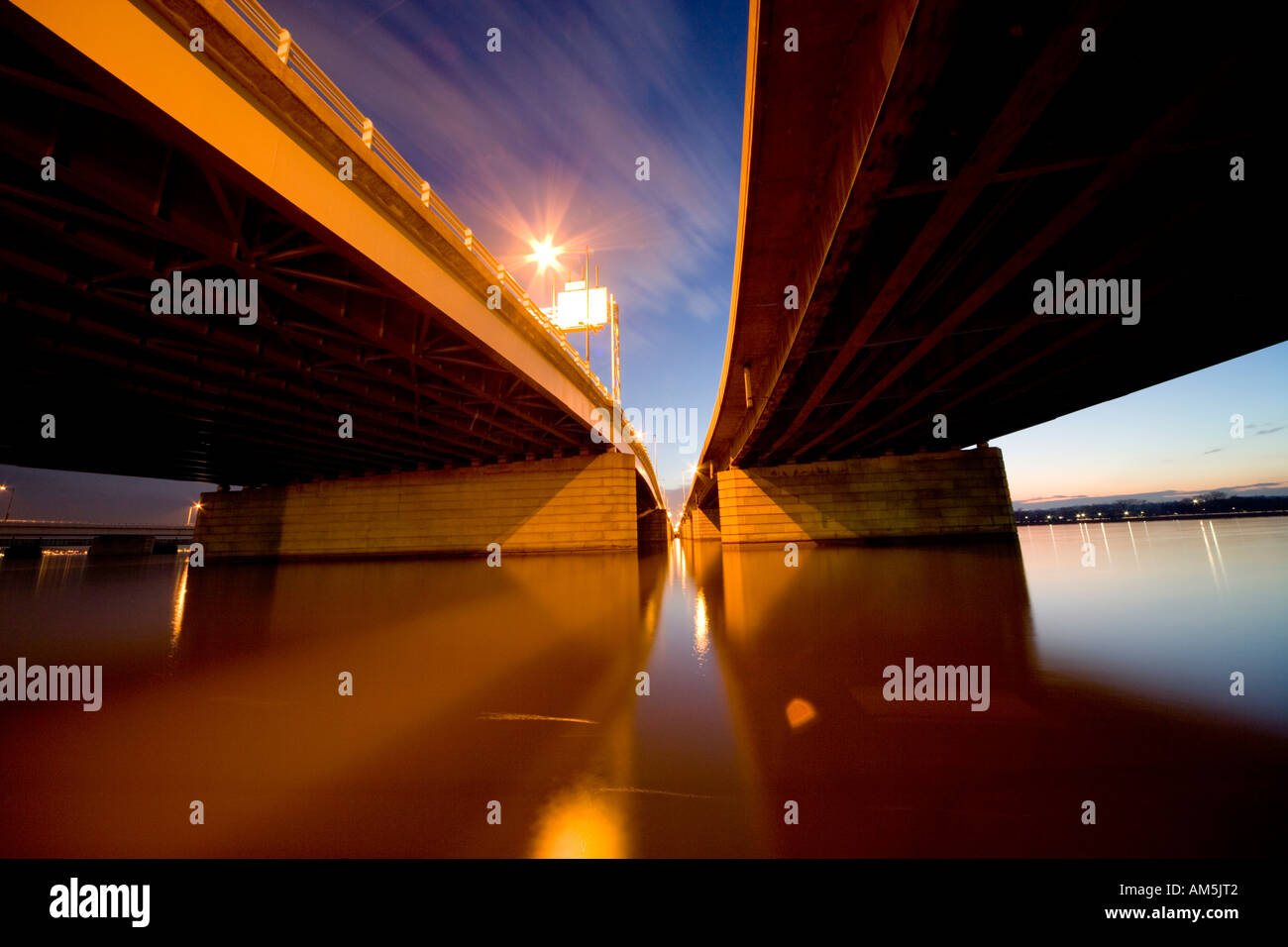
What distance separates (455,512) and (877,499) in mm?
22284

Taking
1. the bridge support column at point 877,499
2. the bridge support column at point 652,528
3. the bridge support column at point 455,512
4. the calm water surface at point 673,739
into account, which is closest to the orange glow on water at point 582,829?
the calm water surface at point 673,739

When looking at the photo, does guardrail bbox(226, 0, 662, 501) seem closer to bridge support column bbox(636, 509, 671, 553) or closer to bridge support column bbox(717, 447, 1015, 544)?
bridge support column bbox(717, 447, 1015, 544)

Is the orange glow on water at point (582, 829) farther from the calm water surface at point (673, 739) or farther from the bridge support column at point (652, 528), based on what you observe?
the bridge support column at point (652, 528)

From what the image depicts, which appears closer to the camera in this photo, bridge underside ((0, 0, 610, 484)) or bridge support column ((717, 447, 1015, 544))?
bridge underside ((0, 0, 610, 484))

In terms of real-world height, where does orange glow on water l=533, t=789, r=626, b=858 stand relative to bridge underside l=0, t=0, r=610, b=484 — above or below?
below

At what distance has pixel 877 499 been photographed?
79.2 ft

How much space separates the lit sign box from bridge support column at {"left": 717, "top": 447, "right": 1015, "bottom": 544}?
14.0 m

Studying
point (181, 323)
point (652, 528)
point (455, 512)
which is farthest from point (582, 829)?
point (652, 528)

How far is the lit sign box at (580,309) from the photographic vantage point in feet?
99.7

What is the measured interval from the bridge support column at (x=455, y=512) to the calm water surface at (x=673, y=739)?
16524 mm

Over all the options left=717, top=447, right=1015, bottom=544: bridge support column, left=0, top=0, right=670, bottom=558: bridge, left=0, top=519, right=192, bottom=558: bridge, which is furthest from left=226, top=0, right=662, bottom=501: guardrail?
left=0, top=519, right=192, bottom=558: bridge

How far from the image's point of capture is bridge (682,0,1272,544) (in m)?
4.27
